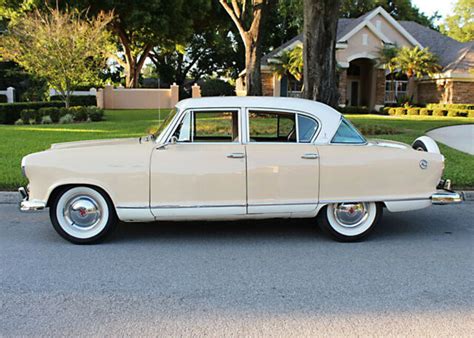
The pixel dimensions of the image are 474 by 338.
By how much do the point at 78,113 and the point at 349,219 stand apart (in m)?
17.7

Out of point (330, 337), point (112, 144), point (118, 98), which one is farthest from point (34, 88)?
point (330, 337)

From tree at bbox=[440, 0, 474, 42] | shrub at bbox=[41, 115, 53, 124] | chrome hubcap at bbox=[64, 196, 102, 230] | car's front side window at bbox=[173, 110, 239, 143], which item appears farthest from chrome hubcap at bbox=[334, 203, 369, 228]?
tree at bbox=[440, 0, 474, 42]

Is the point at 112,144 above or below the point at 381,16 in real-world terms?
below

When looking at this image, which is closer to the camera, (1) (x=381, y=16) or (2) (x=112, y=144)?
(2) (x=112, y=144)

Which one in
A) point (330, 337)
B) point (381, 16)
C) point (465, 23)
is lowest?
point (330, 337)

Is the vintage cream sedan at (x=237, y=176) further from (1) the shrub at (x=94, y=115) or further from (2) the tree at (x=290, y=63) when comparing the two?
(2) the tree at (x=290, y=63)

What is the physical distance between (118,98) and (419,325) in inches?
1331

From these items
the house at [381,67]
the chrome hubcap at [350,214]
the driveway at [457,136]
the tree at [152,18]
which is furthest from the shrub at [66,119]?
the chrome hubcap at [350,214]

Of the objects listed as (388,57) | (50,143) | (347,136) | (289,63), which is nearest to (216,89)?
(289,63)

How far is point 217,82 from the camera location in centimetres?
4416

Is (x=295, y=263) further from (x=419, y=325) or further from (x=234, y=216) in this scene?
(x=419, y=325)

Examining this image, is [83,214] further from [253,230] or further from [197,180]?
[253,230]

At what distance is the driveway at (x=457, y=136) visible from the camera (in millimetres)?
13167

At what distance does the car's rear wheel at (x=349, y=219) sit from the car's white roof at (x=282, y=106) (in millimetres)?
812
